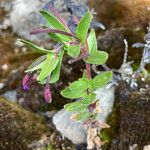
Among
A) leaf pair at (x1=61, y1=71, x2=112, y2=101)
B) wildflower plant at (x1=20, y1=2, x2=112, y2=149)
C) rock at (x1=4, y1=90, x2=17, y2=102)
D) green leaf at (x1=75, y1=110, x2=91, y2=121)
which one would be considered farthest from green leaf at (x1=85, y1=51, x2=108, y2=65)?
rock at (x1=4, y1=90, x2=17, y2=102)

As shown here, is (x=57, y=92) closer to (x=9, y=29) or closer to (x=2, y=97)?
(x=2, y=97)

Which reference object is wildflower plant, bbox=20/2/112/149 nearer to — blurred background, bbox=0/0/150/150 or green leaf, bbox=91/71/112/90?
green leaf, bbox=91/71/112/90

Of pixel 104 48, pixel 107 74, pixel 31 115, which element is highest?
pixel 107 74

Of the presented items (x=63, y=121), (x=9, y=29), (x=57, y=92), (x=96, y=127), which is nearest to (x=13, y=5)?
(x=9, y=29)

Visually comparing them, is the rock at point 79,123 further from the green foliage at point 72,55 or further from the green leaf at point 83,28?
the green leaf at point 83,28

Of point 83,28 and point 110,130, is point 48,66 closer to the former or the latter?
point 83,28

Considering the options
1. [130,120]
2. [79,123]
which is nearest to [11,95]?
[79,123]
